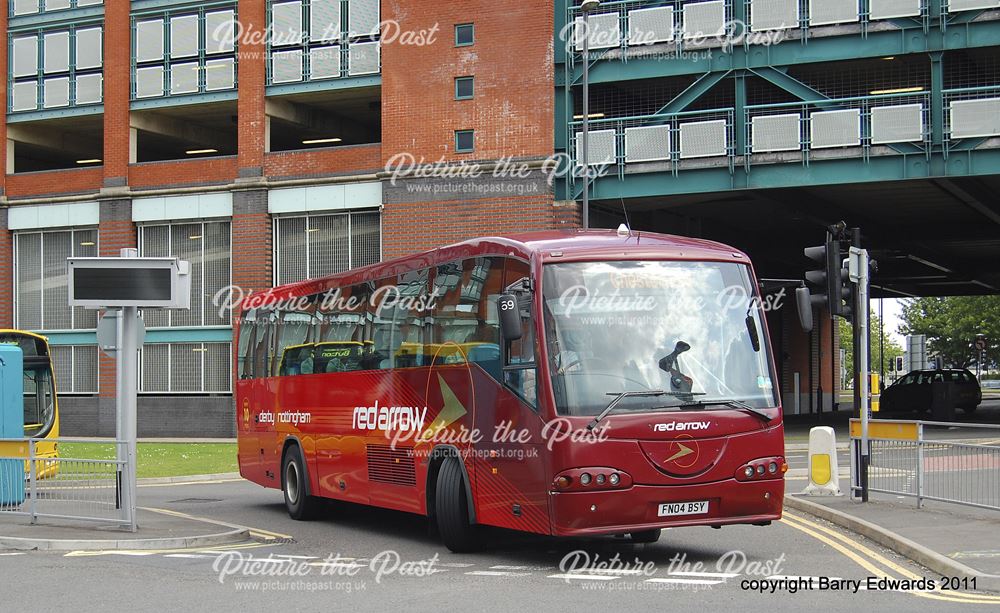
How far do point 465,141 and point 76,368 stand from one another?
16.5 m

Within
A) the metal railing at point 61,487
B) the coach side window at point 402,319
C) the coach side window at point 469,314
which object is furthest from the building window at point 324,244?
the coach side window at point 469,314

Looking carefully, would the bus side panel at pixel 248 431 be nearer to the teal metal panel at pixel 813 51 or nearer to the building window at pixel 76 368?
the teal metal panel at pixel 813 51

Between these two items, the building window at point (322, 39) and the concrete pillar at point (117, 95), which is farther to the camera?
the concrete pillar at point (117, 95)

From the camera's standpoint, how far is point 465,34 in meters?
35.9

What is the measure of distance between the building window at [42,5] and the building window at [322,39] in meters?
7.46

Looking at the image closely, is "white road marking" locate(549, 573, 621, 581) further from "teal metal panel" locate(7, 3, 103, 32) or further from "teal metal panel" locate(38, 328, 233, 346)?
"teal metal panel" locate(7, 3, 103, 32)

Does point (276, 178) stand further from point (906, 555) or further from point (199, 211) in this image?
point (906, 555)

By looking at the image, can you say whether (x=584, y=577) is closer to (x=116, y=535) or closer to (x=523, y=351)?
(x=523, y=351)

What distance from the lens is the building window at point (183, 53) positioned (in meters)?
39.9

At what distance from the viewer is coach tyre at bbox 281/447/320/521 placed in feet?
56.4

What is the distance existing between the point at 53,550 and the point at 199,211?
27874 mm

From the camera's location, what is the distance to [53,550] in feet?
43.6

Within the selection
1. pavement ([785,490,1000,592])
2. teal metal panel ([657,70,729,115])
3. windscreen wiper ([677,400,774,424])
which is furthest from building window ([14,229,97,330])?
windscreen wiper ([677,400,774,424])

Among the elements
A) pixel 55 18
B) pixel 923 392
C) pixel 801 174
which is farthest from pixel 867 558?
pixel 55 18
